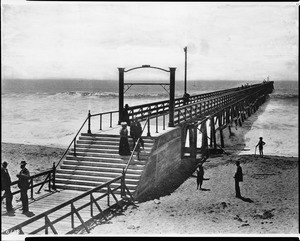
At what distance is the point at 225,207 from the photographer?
1112 centimetres

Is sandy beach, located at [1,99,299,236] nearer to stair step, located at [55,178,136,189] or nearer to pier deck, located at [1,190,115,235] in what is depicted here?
pier deck, located at [1,190,115,235]

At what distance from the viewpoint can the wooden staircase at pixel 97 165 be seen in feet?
39.1

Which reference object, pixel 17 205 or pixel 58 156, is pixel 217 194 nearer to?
pixel 17 205

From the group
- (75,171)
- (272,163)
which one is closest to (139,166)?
(75,171)

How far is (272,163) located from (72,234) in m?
9.82

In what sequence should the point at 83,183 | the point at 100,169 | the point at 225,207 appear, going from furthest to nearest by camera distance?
the point at 100,169, the point at 83,183, the point at 225,207

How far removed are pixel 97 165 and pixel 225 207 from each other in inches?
172

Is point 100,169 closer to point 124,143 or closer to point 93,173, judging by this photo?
point 93,173

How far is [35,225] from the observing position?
876 cm

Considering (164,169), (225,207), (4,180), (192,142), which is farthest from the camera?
(192,142)

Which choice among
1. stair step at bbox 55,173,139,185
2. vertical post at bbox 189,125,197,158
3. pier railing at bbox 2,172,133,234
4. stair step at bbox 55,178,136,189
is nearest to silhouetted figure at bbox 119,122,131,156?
stair step at bbox 55,173,139,185

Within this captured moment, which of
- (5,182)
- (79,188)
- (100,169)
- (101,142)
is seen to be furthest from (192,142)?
(5,182)

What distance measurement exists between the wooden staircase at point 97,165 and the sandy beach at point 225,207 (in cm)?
142

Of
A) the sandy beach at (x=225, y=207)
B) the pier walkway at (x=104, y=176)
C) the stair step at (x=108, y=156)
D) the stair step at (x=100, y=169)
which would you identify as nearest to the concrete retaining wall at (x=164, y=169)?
the pier walkway at (x=104, y=176)
